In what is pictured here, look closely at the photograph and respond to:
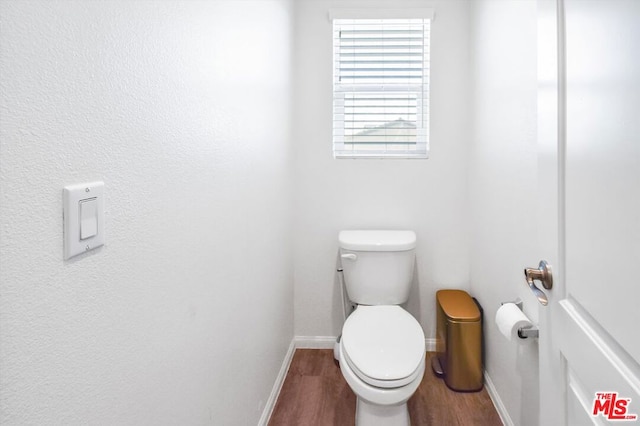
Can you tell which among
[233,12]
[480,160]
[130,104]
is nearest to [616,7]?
[130,104]

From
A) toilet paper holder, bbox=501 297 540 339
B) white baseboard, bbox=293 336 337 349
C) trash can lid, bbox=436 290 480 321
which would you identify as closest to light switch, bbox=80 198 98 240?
toilet paper holder, bbox=501 297 540 339

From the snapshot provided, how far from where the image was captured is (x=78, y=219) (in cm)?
60

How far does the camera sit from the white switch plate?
579 millimetres

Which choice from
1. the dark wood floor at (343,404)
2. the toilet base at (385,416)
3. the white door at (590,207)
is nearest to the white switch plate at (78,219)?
the white door at (590,207)

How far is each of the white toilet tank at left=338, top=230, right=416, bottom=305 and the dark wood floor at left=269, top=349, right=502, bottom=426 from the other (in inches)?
18.2

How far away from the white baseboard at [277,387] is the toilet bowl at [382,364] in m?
0.41

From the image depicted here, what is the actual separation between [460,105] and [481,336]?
4.28 ft

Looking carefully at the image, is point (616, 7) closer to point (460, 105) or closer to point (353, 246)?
point (353, 246)

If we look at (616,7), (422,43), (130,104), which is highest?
(422,43)

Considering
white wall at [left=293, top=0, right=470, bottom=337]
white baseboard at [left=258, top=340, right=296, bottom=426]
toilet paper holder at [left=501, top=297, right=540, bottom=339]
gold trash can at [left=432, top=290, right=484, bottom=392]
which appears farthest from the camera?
white wall at [left=293, top=0, right=470, bottom=337]

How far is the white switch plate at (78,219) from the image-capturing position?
0.58 metres

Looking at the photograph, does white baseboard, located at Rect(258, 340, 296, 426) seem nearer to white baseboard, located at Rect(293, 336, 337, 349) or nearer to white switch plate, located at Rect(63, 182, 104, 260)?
white baseboard, located at Rect(293, 336, 337, 349)

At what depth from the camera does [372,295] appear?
2.15 meters

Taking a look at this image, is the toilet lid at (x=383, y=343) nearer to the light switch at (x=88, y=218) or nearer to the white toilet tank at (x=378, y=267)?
the white toilet tank at (x=378, y=267)
